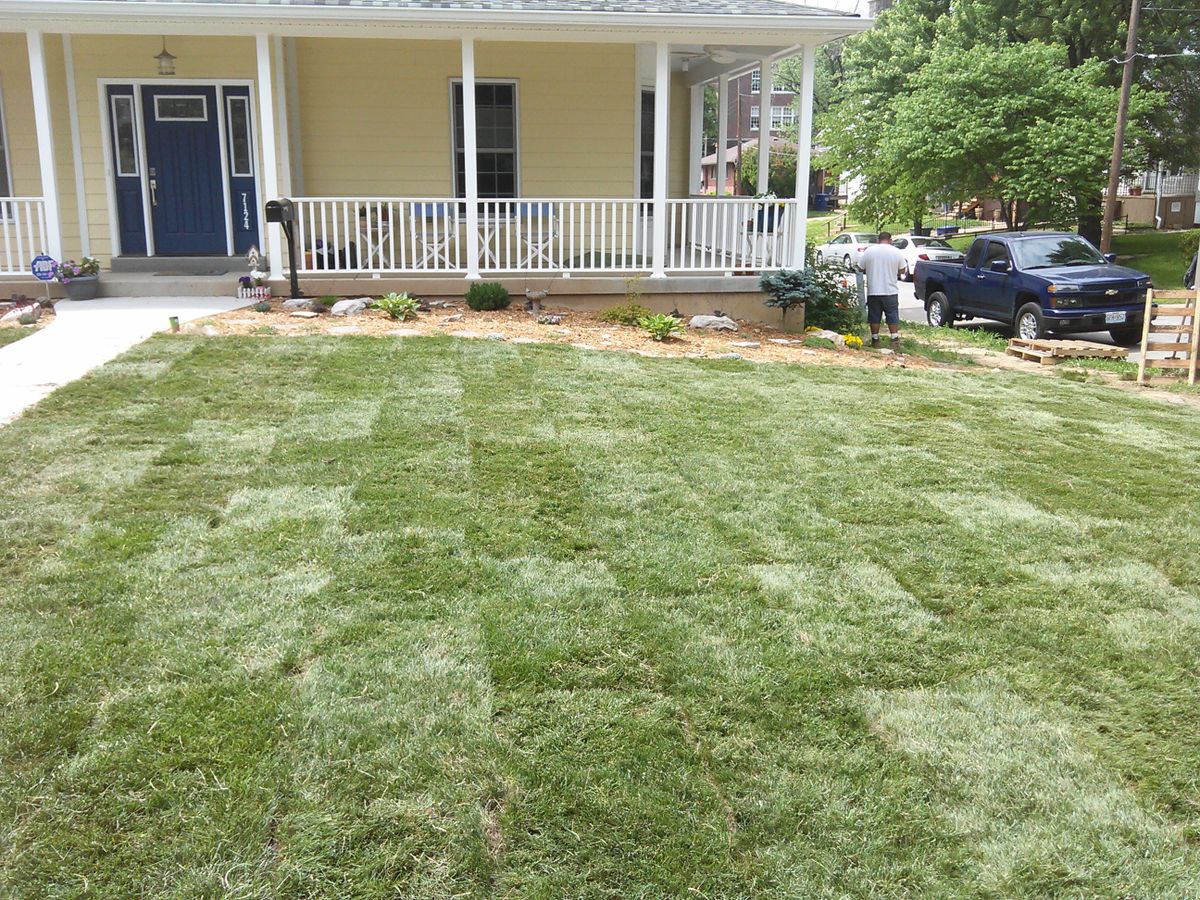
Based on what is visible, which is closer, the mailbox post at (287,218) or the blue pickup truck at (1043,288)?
the mailbox post at (287,218)

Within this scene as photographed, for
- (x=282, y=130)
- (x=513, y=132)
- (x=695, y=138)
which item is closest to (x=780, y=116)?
(x=695, y=138)

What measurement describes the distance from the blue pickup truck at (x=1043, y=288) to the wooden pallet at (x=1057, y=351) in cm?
128

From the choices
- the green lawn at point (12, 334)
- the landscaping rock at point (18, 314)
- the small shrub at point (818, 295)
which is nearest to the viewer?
the green lawn at point (12, 334)

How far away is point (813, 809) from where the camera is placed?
3.09 meters

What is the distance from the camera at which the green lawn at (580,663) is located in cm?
288

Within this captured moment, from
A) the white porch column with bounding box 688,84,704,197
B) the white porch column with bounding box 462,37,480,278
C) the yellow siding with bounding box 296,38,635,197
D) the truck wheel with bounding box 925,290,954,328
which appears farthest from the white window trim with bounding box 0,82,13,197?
the truck wheel with bounding box 925,290,954,328

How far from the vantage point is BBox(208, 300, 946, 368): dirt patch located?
10.5m

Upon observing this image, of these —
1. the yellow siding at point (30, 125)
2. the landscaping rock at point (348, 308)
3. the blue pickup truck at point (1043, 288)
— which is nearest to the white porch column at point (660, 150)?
the landscaping rock at point (348, 308)

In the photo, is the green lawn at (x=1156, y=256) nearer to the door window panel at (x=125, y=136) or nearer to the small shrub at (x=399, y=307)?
the small shrub at (x=399, y=307)

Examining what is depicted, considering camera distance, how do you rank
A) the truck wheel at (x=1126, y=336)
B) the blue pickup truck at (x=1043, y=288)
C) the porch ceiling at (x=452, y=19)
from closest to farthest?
the porch ceiling at (x=452, y=19)
the blue pickup truck at (x=1043, y=288)
the truck wheel at (x=1126, y=336)

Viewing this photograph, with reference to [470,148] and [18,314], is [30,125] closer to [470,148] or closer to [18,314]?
[18,314]

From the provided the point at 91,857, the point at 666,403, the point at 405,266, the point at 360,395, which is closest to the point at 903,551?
the point at 666,403

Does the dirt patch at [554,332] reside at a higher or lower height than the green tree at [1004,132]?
lower

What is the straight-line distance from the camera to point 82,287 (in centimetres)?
1191
